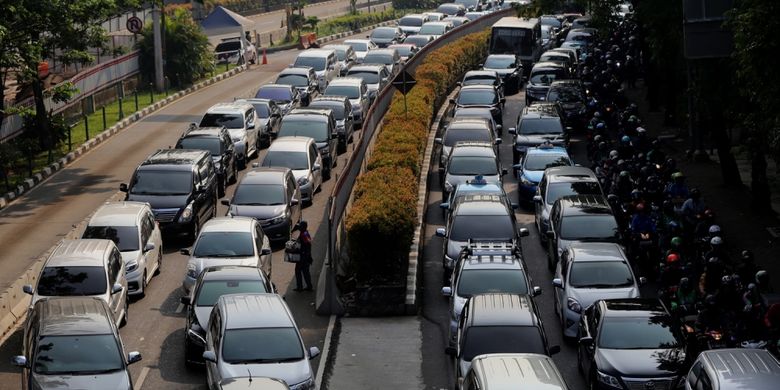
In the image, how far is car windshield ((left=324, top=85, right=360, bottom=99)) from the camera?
44.1 m

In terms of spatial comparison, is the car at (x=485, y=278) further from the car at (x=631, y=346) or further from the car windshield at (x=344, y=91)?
the car windshield at (x=344, y=91)

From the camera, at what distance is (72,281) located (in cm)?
2372

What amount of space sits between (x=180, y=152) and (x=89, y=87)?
18.4 meters

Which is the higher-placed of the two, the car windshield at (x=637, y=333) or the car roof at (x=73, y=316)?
the car roof at (x=73, y=316)

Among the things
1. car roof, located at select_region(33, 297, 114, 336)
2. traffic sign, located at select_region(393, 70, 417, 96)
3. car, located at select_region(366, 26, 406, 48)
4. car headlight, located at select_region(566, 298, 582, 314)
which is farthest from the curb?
car headlight, located at select_region(566, 298, 582, 314)

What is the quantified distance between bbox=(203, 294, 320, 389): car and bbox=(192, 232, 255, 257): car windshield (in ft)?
16.2

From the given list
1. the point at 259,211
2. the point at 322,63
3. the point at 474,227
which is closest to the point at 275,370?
the point at 474,227

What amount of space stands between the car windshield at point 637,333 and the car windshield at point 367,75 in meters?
28.6

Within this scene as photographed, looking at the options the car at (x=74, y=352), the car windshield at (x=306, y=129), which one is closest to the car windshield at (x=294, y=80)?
the car windshield at (x=306, y=129)

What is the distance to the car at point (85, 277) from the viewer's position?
23.6 metres

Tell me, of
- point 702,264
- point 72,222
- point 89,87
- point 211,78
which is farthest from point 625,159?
point 211,78

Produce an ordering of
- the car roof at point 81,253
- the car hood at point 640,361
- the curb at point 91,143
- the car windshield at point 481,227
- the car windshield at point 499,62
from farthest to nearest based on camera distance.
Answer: the car windshield at point 499,62 < the curb at point 91,143 < the car windshield at point 481,227 < the car roof at point 81,253 < the car hood at point 640,361

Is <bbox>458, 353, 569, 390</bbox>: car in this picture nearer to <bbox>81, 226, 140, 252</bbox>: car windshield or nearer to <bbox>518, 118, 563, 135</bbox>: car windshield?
<bbox>81, 226, 140, 252</bbox>: car windshield

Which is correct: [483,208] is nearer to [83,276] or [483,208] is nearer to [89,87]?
Answer: [83,276]
